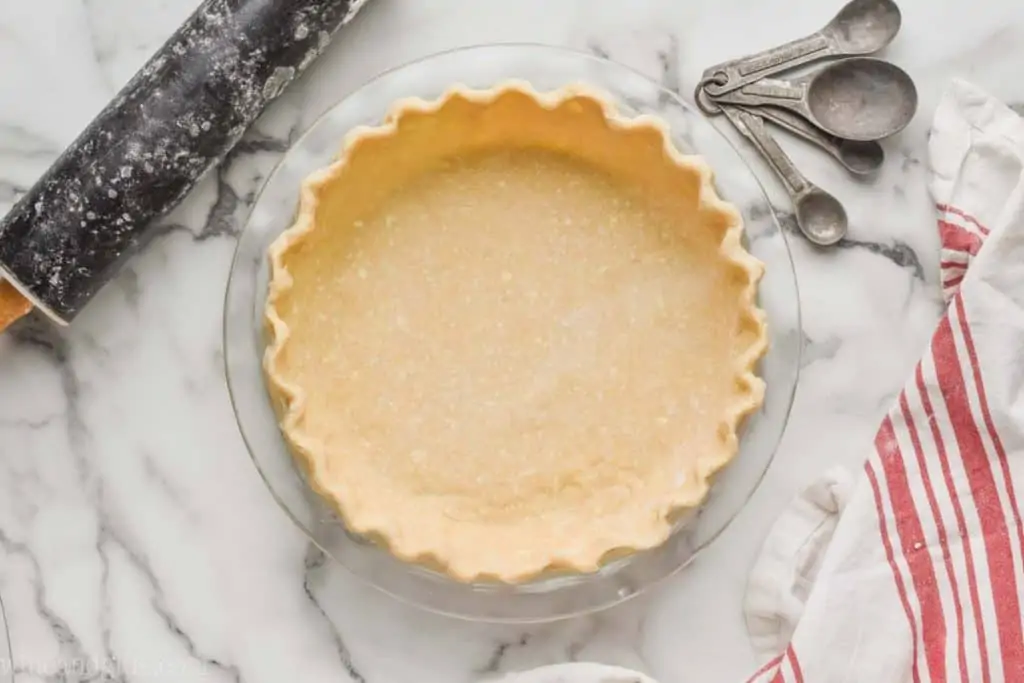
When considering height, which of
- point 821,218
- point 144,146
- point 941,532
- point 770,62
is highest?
point 144,146

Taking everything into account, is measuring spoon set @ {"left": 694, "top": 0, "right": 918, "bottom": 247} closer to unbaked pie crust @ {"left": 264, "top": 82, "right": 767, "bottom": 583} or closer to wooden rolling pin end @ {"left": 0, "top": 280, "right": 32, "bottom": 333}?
unbaked pie crust @ {"left": 264, "top": 82, "right": 767, "bottom": 583}

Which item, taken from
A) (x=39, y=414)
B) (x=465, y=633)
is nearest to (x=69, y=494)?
(x=39, y=414)

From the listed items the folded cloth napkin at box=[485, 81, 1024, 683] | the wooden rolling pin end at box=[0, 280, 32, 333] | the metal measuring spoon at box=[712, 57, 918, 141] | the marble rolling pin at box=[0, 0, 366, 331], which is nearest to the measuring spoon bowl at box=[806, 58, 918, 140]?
the metal measuring spoon at box=[712, 57, 918, 141]

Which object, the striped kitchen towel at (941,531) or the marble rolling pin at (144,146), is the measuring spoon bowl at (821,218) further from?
the marble rolling pin at (144,146)

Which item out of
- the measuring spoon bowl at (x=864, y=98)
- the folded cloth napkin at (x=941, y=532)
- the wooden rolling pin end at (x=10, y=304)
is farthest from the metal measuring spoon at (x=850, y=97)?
the wooden rolling pin end at (x=10, y=304)

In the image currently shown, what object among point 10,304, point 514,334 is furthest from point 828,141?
point 10,304

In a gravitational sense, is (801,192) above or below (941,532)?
above

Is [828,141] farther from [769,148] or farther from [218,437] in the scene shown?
[218,437]

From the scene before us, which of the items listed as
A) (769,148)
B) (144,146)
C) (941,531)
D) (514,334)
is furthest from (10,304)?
(941,531)

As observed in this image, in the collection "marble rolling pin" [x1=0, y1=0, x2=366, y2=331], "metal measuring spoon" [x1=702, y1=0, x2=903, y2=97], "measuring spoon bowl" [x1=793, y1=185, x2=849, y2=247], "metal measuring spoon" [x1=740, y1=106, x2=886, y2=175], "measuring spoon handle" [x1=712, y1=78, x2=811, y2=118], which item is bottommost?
"measuring spoon bowl" [x1=793, y1=185, x2=849, y2=247]
